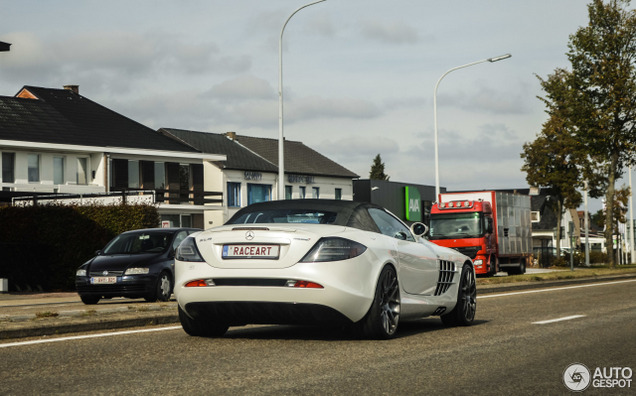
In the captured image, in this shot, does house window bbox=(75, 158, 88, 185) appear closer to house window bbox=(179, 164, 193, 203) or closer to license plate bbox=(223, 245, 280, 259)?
house window bbox=(179, 164, 193, 203)

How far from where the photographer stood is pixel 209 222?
61719mm

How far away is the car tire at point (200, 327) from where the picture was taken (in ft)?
31.2

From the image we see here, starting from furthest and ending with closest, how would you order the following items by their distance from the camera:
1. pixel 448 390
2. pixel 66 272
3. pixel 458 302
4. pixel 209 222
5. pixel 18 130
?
1. pixel 209 222
2. pixel 18 130
3. pixel 66 272
4. pixel 458 302
5. pixel 448 390

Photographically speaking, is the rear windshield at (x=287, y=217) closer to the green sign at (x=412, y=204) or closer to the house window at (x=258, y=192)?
the house window at (x=258, y=192)

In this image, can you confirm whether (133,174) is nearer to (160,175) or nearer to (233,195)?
(160,175)

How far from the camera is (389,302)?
951 cm

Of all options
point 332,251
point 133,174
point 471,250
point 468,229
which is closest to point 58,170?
point 133,174

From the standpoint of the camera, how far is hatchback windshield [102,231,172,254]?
1891 centimetres

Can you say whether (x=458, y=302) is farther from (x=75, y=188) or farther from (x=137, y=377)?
(x=75, y=188)

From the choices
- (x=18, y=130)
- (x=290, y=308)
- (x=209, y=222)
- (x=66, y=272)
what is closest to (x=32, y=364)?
(x=290, y=308)

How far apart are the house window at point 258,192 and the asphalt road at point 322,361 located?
54.6m

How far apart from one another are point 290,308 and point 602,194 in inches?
1963

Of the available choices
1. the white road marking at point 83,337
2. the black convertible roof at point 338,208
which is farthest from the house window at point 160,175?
the black convertible roof at point 338,208

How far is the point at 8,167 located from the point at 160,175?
34.8ft
